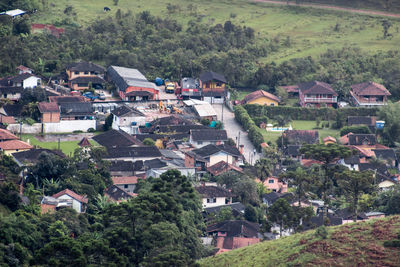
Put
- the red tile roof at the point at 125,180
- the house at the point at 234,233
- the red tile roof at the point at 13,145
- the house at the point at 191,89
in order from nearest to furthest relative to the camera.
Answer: the house at the point at 234,233, the red tile roof at the point at 125,180, the red tile roof at the point at 13,145, the house at the point at 191,89

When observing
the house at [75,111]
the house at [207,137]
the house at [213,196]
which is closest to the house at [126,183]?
the house at [213,196]

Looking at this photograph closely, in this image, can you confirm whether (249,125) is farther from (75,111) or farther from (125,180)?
(125,180)

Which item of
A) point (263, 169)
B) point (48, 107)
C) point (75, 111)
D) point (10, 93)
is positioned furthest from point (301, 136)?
point (10, 93)

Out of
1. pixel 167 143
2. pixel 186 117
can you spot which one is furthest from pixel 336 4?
pixel 167 143

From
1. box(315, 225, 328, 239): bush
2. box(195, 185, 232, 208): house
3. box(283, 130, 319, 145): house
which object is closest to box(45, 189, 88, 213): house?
box(195, 185, 232, 208): house

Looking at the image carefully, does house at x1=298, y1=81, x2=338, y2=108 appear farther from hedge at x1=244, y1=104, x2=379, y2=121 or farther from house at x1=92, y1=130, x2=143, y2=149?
house at x1=92, y1=130, x2=143, y2=149

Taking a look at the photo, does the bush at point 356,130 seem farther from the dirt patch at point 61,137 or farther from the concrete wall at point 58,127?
the dirt patch at point 61,137

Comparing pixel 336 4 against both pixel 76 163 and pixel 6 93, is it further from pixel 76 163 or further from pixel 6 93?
pixel 76 163
